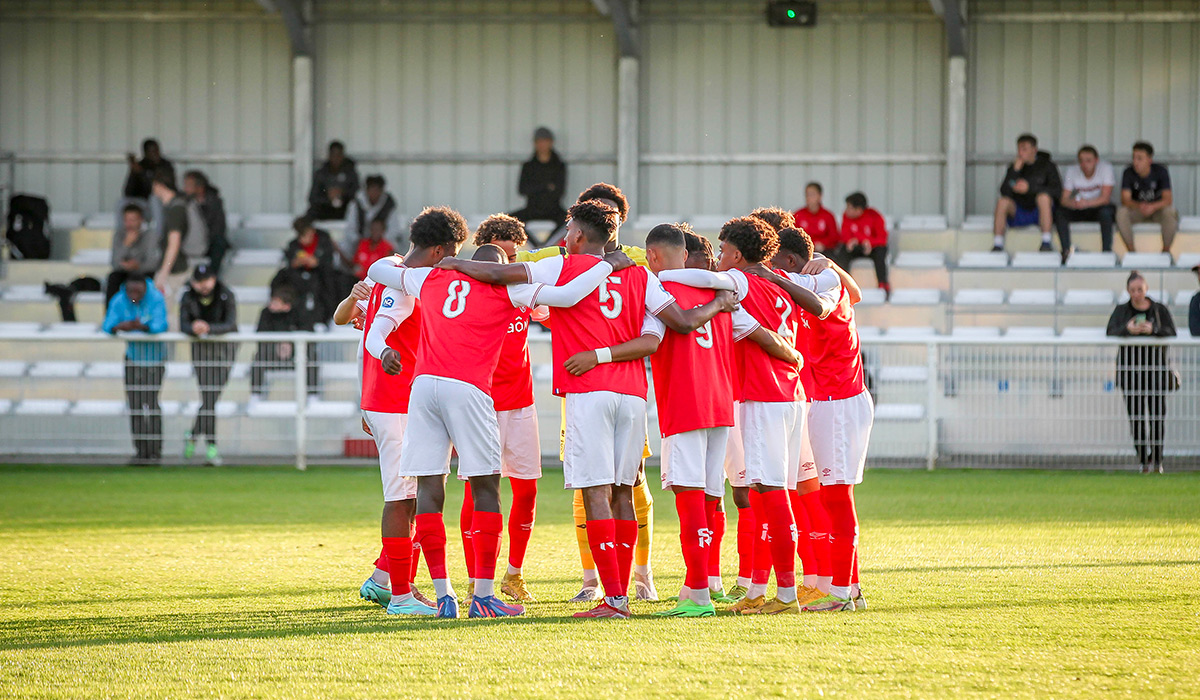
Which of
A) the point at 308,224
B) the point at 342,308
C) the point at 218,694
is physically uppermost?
the point at 308,224

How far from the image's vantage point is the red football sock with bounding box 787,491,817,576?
5.50m

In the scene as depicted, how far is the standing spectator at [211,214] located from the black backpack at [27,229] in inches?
85.4

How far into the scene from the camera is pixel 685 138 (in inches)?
670

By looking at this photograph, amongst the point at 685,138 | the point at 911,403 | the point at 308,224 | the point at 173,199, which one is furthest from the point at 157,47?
the point at 911,403

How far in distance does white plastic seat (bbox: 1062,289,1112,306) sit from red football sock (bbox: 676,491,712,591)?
1054cm

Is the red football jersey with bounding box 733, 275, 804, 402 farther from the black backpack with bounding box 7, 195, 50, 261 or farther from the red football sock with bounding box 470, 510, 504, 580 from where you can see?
the black backpack with bounding box 7, 195, 50, 261

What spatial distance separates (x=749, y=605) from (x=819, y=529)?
1.65 feet

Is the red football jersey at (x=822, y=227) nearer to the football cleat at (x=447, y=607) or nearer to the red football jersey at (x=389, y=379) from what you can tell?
the red football jersey at (x=389, y=379)

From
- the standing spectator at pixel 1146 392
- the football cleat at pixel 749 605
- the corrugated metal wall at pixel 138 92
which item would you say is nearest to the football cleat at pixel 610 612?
the football cleat at pixel 749 605

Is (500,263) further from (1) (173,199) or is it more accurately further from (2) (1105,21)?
(2) (1105,21)

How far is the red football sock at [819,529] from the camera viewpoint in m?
5.39

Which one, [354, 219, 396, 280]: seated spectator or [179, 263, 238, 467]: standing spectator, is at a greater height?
[354, 219, 396, 280]: seated spectator

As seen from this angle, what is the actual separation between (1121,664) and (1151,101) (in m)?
14.2

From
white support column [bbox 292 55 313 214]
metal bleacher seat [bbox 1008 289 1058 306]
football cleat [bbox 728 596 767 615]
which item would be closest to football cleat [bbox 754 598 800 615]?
football cleat [bbox 728 596 767 615]
